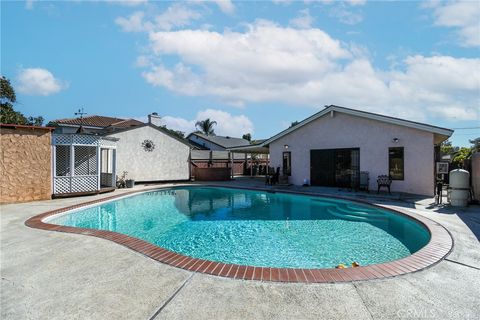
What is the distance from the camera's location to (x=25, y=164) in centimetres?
1057

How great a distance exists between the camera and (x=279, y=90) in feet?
63.6

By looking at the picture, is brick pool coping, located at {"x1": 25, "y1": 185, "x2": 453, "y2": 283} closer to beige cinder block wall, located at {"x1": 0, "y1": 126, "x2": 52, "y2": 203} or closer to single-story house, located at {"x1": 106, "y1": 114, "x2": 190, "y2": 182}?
beige cinder block wall, located at {"x1": 0, "y1": 126, "x2": 52, "y2": 203}

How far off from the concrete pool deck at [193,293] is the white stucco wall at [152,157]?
1491 cm

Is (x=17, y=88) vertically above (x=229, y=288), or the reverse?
(x=17, y=88)

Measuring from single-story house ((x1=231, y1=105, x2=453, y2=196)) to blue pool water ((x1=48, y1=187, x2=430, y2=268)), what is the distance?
3.98 meters

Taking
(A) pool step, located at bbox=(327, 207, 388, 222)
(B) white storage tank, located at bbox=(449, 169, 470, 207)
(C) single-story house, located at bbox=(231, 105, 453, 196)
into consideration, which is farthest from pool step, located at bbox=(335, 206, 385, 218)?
(C) single-story house, located at bbox=(231, 105, 453, 196)

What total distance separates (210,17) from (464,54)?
13.4 metres

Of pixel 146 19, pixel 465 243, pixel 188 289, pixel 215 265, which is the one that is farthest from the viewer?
pixel 146 19

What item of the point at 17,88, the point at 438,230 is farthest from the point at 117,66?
the point at 17,88

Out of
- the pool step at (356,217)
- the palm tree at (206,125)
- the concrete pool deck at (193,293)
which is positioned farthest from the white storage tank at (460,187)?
the palm tree at (206,125)

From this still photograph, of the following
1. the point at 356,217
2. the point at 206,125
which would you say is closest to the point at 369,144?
the point at 356,217

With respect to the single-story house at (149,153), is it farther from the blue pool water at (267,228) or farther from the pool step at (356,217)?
the pool step at (356,217)

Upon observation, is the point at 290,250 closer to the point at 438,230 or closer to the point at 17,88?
the point at 438,230

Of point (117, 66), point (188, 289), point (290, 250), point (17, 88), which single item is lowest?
point (290, 250)
